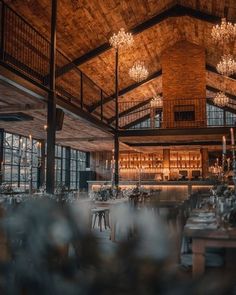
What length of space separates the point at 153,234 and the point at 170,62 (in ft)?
51.4

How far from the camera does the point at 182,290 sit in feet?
1.62

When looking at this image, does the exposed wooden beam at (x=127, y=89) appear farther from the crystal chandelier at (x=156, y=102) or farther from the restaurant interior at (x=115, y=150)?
the crystal chandelier at (x=156, y=102)

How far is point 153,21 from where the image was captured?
500 inches

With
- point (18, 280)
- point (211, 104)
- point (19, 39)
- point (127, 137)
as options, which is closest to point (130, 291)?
point (18, 280)

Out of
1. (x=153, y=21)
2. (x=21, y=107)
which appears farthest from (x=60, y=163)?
(x=21, y=107)

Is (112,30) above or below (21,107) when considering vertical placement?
above

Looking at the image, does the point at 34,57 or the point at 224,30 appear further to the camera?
the point at 34,57

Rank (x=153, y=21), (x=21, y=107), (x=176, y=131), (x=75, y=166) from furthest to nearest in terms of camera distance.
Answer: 1. (x=75, y=166)
2. (x=153, y=21)
3. (x=176, y=131)
4. (x=21, y=107)

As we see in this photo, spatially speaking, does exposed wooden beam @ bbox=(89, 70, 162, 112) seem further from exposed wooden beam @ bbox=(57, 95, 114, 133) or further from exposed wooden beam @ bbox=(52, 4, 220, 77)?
exposed wooden beam @ bbox=(57, 95, 114, 133)

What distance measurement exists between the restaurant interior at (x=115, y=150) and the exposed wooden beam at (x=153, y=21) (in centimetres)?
4

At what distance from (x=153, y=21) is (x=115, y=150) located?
15.5 feet

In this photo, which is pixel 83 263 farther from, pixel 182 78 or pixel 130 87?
pixel 130 87

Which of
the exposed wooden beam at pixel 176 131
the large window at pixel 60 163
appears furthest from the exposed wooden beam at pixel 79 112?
the large window at pixel 60 163

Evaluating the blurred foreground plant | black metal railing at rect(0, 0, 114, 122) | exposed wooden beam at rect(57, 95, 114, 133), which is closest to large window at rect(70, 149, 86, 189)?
black metal railing at rect(0, 0, 114, 122)
